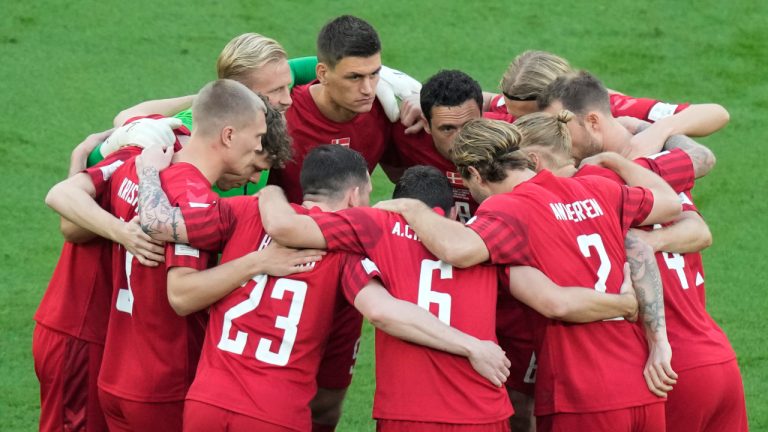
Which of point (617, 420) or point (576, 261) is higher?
point (576, 261)

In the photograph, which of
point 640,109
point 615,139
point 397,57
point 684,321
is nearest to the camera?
point 684,321

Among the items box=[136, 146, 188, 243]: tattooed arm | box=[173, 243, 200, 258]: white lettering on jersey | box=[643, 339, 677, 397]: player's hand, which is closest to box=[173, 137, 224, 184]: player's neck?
box=[136, 146, 188, 243]: tattooed arm

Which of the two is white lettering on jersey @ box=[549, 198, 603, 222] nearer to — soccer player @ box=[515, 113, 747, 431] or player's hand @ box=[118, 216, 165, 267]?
soccer player @ box=[515, 113, 747, 431]

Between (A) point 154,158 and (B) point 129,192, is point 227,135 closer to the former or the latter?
(A) point 154,158

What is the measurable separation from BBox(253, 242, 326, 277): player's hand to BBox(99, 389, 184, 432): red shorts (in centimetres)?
90

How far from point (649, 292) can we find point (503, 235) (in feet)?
2.46

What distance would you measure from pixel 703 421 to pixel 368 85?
249cm

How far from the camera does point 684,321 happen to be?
18.4 feet

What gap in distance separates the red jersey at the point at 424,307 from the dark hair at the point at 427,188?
34 centimetres

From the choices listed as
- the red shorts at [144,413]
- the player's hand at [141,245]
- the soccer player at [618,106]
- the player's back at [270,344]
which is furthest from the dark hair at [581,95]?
the red shorts at [144,413]

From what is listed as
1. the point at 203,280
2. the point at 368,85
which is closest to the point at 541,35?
the point at 368,85

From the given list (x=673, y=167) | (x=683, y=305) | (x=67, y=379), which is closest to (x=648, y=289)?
(x=683, y=305)

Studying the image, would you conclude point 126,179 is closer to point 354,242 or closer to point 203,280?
point 203,280

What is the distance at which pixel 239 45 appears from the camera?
6.60m
